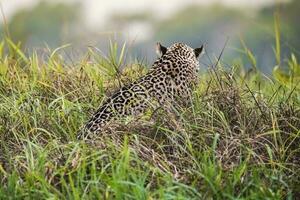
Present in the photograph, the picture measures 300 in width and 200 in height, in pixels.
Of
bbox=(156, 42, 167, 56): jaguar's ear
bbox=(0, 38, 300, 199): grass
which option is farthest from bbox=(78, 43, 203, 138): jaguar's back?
bbox=(0, 38, 300, 199): grass

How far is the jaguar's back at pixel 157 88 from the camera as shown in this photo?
5912mm

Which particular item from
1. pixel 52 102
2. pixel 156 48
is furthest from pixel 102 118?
pixel 156 48

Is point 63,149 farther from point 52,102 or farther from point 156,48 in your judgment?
point 156,48

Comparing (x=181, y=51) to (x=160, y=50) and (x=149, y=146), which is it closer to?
(x=160, y=50)

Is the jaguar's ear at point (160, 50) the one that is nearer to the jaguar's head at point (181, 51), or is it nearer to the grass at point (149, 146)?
the jaguar's head at point (181, 51)

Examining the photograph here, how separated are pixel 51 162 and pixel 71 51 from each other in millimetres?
2056

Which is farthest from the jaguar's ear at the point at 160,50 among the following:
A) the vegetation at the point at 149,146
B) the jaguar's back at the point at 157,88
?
the vegetation at the point at 149,146

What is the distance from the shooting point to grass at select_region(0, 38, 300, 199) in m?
5.04

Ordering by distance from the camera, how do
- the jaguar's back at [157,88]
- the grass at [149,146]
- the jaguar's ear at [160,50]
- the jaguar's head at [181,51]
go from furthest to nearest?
the jaguar's ear at [160,50], the jaguar's head at [181,51], the jaguar's back at [157,88], the grass at [149,146]

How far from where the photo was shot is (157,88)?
21.1 feet

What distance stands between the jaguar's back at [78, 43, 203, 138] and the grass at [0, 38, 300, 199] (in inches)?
5.9

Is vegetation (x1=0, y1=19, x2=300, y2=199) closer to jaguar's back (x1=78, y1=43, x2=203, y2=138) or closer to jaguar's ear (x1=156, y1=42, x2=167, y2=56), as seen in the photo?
jaguar's back (x1=78, y1=43, x2=203, y2=138)

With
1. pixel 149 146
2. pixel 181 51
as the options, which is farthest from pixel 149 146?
pixel 181 51

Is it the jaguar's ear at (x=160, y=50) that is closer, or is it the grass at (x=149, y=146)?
the grass at (x=149, y=146)
